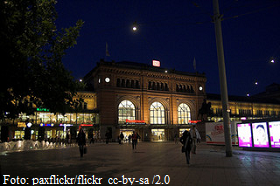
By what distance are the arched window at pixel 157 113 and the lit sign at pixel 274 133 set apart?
137 ft

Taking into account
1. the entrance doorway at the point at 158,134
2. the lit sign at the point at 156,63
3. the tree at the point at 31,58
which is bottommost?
the entrance doorway at the point at 158,134

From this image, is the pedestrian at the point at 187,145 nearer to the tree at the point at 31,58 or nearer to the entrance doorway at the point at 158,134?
the tree at the point at 31,58

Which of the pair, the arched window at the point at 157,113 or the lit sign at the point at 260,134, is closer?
the lit sign at the point at 260,134

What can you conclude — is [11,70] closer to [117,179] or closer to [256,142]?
[117,179]

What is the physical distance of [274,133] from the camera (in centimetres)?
1759

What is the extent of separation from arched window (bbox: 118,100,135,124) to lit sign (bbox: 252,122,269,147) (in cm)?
3819

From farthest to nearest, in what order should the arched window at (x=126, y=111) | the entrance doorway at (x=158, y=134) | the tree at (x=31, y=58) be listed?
the entrance doorway at (x=158, y=134)
the arched window at (x=126, y=111)
the tree at (x=31, y=58)

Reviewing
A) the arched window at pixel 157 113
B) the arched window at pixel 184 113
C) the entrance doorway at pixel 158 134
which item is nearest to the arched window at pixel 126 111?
the arched window at pixel 157 113

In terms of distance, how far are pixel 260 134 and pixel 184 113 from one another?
44.6m

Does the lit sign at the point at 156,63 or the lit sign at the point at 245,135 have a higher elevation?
the lit sign at the point at 156,63

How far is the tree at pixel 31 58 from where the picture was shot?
8.04 metres

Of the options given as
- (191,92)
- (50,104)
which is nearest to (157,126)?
(191,92)

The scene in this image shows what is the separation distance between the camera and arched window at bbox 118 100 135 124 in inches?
2175

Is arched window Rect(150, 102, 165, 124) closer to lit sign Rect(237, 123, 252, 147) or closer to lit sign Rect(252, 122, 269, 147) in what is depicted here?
lit sign Rect(237, 123, 252, 147)
